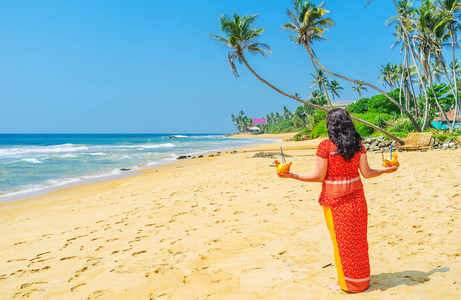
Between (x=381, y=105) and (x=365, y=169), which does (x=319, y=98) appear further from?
(x=365, y=169)

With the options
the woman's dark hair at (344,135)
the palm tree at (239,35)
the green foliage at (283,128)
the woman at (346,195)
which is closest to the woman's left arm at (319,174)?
the woman at (346,195)

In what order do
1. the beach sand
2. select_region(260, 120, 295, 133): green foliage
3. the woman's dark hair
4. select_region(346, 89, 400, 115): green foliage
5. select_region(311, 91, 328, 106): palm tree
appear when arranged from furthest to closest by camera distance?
select_region(260, 120, 295, 133): green foliage → select_region(311, 91, 328, 106): palm tree → select_region(346, 89, 400, 115): green foliage → the beach sand → the woman's dark hair

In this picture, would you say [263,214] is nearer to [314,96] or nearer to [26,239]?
[26,239]

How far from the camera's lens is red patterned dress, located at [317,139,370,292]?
102 inches

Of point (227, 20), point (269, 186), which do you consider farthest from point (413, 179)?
point (227, 20)

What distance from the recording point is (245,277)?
3.16m

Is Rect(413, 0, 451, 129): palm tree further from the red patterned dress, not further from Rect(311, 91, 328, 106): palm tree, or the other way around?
Answer: Rect(311, 91, 328, 106): palm tree

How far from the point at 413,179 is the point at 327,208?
18.7ft

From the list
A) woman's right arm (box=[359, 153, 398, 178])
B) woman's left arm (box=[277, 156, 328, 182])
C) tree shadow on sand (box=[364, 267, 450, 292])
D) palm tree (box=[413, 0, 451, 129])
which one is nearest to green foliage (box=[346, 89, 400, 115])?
palm tree (box=[413, 0, 451, 129])

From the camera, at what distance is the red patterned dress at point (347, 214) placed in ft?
8.51

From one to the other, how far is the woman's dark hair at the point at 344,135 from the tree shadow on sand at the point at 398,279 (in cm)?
118

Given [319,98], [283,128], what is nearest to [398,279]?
[319,98]

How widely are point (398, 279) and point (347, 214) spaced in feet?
2.89

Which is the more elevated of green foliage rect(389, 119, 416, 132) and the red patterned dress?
green foliage rect(389, 119, 416, 132)
